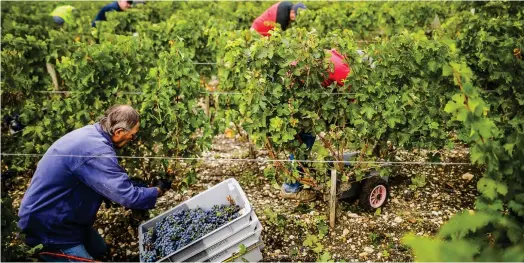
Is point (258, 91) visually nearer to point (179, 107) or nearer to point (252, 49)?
point (252, 49)

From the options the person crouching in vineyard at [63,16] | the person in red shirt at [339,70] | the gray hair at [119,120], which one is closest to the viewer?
the gray hair at [119,120]

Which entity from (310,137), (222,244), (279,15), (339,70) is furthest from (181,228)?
(279,15)

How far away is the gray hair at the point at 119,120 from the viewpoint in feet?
9.36

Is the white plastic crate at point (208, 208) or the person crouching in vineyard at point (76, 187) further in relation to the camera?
the white plastic crate at point (208, 208)

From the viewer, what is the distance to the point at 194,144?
406 centimetres

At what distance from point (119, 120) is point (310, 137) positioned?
1.90 meters

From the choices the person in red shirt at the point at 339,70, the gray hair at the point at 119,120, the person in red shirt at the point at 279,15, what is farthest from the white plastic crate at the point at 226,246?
the person in red shirt at the point at 279,15

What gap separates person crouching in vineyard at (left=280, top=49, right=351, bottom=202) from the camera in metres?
3.81

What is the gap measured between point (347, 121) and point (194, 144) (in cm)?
139

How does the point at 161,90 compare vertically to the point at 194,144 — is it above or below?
above

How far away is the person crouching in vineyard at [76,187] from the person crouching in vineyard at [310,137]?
1.70 metres

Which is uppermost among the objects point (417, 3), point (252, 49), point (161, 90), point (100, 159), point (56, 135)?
point (417, 3)

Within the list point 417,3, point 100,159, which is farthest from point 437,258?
point 417,3

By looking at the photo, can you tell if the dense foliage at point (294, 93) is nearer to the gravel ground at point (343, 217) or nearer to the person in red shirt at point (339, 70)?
the person in red shirt at point (339, 70)
